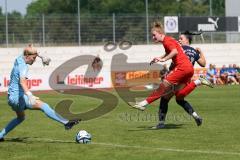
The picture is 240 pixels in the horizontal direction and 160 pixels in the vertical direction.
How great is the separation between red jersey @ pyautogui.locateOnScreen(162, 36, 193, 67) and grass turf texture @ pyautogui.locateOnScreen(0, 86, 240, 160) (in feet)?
4.93

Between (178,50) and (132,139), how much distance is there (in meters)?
2.57

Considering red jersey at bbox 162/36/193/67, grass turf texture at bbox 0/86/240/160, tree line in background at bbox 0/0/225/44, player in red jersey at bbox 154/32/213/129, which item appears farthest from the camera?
tree line in background at bbox 0/0/225/44

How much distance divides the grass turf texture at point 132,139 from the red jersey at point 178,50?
1502mm

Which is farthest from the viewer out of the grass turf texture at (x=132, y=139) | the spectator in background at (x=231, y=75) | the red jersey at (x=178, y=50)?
the spectator in background at (x=231, y=75)

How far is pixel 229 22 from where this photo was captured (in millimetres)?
46531

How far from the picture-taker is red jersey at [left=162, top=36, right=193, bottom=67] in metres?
13.9

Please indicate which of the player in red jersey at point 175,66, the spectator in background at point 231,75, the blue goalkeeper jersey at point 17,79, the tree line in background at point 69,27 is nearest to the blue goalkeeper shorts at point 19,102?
the blue goalkeeper jersey at point 17,79

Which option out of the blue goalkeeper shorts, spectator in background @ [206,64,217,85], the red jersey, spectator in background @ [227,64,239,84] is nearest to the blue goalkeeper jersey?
the blue goalkeeper shorts

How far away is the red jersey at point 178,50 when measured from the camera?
13898 millimetres

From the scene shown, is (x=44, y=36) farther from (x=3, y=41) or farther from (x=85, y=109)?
(x=85, y=109)

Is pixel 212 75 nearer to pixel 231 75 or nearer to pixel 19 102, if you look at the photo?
pixel 231 75

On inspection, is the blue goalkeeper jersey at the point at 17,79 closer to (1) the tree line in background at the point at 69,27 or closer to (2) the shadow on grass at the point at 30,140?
(2) the shadow on grass at the point at 30,140

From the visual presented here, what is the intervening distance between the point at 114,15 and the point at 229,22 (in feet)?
33.3

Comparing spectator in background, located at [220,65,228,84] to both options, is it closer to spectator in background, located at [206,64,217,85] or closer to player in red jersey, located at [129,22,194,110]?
spectator in background, located at [206,64,217,85]
